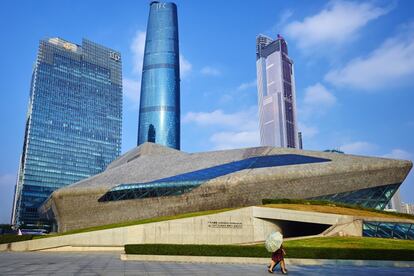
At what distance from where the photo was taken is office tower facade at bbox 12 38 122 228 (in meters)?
153

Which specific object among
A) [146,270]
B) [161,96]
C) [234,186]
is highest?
[161,96]

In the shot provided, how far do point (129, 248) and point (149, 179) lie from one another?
25148 mm

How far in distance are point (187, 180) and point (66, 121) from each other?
13587 centimetres

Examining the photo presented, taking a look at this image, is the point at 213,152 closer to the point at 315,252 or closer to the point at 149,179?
the point at 149,179

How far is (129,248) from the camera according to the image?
2405 cm

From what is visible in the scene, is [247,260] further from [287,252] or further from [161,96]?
[161,96]

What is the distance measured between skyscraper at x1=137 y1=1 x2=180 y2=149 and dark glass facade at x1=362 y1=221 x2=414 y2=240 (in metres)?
155

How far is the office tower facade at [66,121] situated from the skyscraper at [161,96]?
52.3 feet

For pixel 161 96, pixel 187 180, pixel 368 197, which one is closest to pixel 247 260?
pixel 187 180

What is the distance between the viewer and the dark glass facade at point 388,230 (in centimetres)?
3166

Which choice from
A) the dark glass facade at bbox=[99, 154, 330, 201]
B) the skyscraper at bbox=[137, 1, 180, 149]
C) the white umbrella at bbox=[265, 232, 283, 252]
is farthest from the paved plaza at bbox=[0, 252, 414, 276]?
the skyscraper at bbox=[137, 1, 180, 149]

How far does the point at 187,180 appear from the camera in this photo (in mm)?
45844

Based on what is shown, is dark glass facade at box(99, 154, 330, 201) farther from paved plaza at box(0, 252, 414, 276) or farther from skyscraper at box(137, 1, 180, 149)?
skyscraper at box(137, 1, 180, 149)

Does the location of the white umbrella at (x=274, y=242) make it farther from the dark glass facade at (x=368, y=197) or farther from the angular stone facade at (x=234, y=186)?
the dark glass facade at (x=368, y=197)
